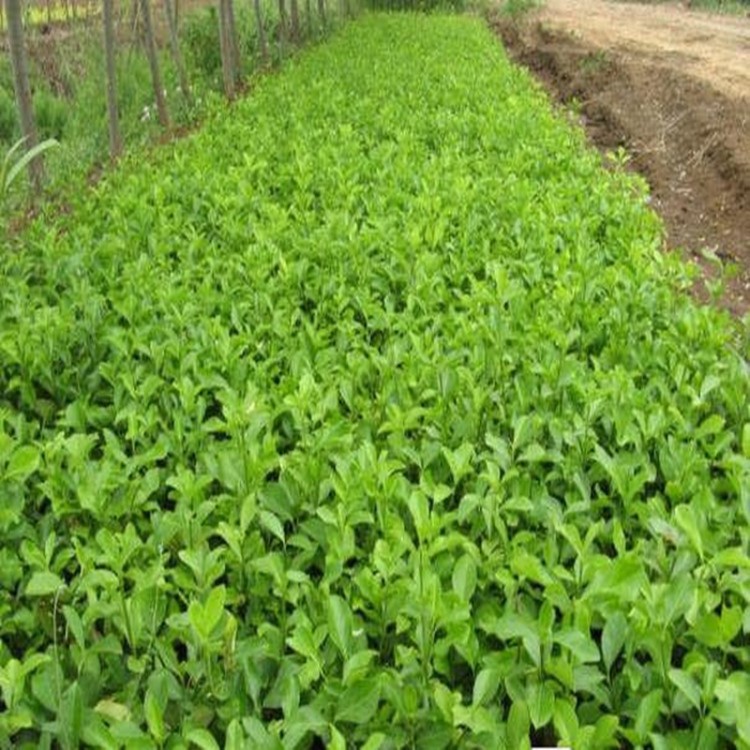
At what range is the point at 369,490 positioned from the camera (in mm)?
2143

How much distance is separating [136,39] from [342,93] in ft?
21.3

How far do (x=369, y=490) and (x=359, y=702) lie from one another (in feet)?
2.07

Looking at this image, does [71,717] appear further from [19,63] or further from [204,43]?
[204,43]

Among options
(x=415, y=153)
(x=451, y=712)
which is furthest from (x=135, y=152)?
(x=451, y=712)

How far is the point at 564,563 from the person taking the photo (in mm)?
2090

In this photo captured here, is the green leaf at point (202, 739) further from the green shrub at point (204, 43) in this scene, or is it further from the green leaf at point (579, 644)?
the green shrub at point (204, 43)

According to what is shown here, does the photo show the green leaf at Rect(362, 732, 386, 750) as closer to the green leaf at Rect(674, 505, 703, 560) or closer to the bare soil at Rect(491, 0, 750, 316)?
the green leaf at Rect(674, 505, 703, 560)

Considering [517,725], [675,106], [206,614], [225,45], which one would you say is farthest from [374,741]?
[675,106]

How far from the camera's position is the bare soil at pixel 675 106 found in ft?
25.4

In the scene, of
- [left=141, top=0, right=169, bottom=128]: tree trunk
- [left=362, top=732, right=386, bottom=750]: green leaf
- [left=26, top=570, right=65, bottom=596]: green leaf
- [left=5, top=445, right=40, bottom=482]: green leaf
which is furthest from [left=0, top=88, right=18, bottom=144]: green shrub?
[left=362, top=732, right=386, bottom=750]: green leaf

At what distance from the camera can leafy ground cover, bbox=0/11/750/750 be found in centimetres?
165

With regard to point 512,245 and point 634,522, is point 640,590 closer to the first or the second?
point 634,522

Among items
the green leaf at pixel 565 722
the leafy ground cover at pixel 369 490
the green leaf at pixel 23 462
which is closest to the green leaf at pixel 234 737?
the leafy ground cover at pixel 369 490

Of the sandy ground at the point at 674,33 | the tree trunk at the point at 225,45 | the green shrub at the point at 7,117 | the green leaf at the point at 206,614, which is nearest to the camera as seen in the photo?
the green leaf at the point at 206,614
